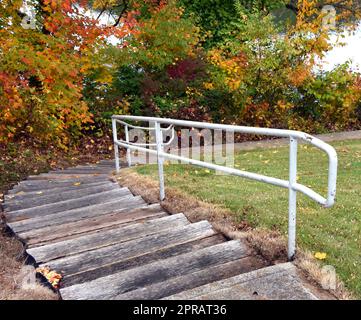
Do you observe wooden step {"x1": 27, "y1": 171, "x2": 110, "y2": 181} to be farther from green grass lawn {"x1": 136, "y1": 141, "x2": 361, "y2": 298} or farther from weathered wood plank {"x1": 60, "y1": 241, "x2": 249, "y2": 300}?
weathered wood plank {"x1": 60, "y1": 241, "x2": 249, "y2": 300}

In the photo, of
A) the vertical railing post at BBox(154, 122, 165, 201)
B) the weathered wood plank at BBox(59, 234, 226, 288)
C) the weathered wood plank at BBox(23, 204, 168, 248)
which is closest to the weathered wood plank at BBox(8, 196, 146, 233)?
the weathered wood plank at BBox(23, 204, 168, 248)

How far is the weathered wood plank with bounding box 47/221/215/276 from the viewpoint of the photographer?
3.41m

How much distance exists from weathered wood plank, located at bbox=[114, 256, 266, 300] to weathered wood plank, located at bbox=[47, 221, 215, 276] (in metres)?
0.59

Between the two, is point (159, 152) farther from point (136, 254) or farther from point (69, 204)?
Answer: point (136, 254)

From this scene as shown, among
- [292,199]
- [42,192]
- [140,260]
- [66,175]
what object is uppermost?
[292,199]

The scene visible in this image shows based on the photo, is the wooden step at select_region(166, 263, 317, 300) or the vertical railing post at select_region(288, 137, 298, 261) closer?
the wooden step at select_region(166, 263, 317, 300)

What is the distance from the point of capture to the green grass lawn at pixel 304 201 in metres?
3.53

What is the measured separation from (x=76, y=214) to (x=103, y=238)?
38.6 inches

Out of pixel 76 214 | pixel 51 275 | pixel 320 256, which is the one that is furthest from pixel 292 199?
pixel 76 214

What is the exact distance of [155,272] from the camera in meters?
3.20

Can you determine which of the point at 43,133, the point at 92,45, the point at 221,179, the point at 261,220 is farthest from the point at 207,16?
the point at 261,220

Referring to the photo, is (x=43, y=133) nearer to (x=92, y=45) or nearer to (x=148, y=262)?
(x=92, y=45)

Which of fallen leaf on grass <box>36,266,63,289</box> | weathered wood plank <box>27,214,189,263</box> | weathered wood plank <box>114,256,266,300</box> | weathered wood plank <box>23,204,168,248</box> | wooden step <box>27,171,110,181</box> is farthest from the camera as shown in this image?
wooden step <box>27,171,110,181</box>
